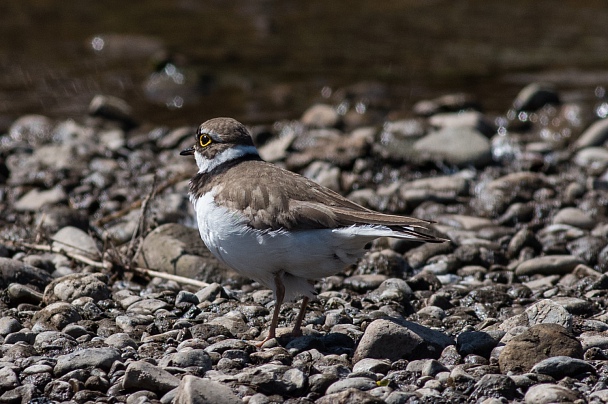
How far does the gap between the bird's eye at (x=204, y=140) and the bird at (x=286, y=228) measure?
1.88 ft

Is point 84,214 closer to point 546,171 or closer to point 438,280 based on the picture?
point 438,280

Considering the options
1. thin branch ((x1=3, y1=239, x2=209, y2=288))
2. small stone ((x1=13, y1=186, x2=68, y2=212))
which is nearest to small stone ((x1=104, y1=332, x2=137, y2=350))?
thin branch ((x1=3, y1=239, x2=209, y2=288))

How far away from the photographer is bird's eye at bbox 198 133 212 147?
7484mm

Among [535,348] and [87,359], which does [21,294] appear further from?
[535,348]

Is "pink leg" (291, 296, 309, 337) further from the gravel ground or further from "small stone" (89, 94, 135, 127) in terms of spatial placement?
"small stone" (89, 94, 135, 127)

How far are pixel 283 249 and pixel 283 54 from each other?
42.9 ft

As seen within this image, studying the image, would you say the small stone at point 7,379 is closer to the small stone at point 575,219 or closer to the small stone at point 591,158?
the small stone at point 575,219

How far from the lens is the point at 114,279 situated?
8.24 m

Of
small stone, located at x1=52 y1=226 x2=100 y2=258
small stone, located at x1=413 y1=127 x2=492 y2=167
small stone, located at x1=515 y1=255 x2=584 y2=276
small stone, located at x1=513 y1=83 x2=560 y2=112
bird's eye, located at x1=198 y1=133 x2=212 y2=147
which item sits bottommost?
small stone, located at x1=52 y1=226 x2=100 y2=258

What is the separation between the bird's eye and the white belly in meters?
0.91

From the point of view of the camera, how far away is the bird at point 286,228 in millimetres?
6250

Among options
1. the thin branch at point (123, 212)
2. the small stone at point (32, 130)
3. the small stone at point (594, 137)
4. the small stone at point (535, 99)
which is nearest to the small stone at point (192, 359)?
the thin branch at point (123, 212)

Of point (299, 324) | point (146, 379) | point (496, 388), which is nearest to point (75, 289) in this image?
point (299, 324)

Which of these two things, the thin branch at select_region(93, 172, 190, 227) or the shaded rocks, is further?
the thin branch at select_region(93, 172, 190, 227)
